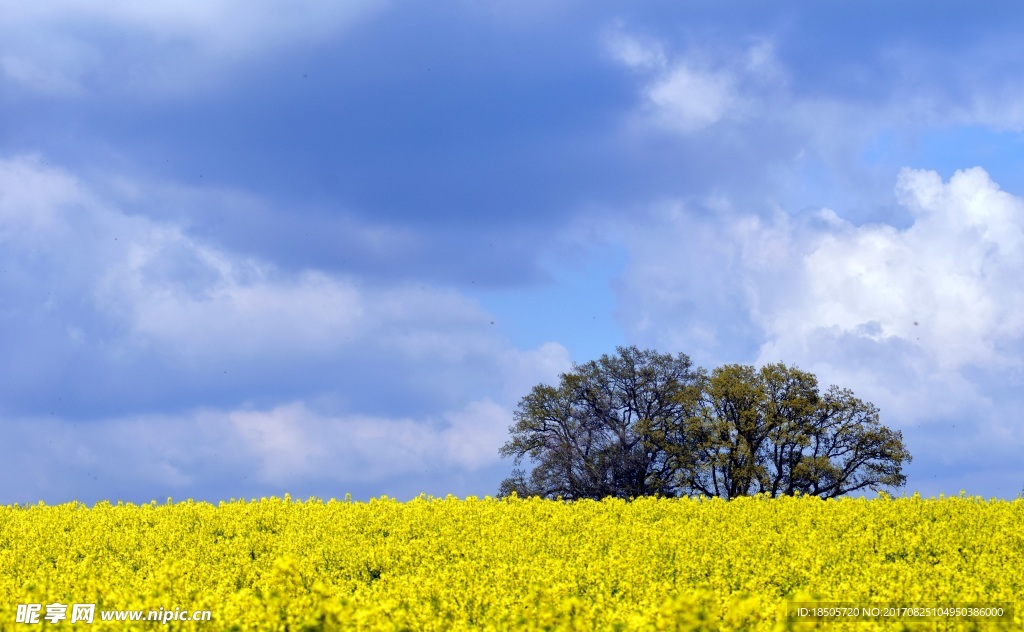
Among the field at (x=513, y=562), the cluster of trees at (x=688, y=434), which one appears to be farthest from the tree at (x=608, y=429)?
the field at (x=513, y=562)

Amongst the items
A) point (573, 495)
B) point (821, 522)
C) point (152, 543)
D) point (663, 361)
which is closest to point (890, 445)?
point (663, 361)

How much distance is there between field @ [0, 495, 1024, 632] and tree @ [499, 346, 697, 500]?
1000 inches

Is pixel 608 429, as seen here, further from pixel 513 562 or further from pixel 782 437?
pixel 513 562

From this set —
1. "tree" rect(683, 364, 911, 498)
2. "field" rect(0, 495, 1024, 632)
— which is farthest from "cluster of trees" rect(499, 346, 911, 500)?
"field" rect(0, 495, 1024, 632)

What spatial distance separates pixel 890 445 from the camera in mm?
45281

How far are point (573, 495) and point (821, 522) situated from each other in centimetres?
2850

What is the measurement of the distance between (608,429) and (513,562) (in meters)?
33.6

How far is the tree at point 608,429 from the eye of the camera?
4500 cm

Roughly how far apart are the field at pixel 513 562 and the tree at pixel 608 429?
25.4 m

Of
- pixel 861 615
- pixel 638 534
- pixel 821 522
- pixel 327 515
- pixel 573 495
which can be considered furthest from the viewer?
pixel 573 495

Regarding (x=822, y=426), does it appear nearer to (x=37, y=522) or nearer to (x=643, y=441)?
(x=643, y=441)

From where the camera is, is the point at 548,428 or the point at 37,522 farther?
the point at 548,428

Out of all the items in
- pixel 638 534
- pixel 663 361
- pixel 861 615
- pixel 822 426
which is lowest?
pixel 861 615

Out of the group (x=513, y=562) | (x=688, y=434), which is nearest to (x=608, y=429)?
(x=688, y=434)
